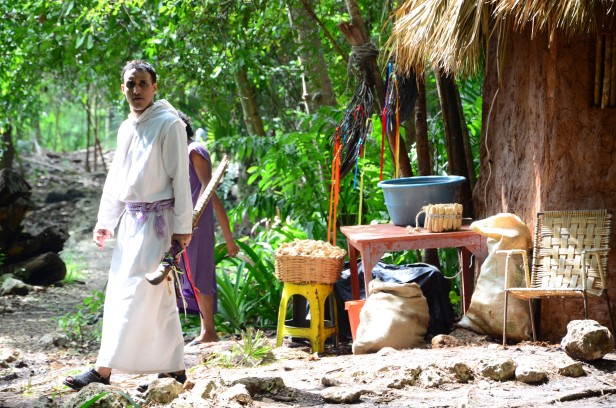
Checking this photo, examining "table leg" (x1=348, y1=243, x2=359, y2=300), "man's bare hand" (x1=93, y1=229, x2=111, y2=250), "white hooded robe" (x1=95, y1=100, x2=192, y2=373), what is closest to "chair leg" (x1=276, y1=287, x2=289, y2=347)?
"table leg" (x1=348, y1=243, x2=359, y2=300)

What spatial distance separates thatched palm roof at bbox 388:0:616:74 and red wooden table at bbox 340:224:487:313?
117 centimetres

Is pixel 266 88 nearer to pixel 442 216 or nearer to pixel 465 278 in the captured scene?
pixel 465 278

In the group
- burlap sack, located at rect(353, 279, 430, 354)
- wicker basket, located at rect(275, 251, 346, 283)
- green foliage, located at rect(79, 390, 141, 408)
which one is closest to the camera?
green foliage, located at rect(79, 390, 141, 408)

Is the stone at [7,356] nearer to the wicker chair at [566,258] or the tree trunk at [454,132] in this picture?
the wicker chair at [566,258]

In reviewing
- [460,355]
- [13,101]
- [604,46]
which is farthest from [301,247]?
[13,101]

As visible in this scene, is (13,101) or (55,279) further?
(13,101)

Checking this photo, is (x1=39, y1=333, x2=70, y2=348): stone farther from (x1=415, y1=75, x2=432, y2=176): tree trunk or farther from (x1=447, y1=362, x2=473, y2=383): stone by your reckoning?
(x1=447, y1=362, x2=473, y2=383): stone

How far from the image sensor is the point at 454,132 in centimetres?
756

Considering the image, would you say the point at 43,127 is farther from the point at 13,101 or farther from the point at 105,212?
the point at 105,212

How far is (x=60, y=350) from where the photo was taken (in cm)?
728

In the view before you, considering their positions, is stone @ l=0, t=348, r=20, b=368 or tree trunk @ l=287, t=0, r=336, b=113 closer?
stone @ l=0, t=348, r=20, b=368

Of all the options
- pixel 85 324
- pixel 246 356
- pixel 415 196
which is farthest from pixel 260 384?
pixel 85 324

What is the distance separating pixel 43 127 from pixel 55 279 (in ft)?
69.3

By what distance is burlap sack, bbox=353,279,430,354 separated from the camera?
20.5ft
